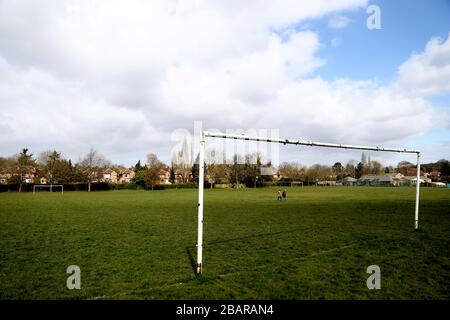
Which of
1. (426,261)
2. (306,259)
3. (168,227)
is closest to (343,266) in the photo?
(306,259)

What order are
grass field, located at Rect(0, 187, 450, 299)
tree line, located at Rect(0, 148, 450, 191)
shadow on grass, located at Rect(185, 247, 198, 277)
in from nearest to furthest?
grass field, located at Rect(0, 187, 450, 299), shadow on grass, located at Rect(185, 247, 198, 277), tree line, located at Rect(0, 148, 450, 191)

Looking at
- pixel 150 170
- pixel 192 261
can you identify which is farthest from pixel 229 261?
pixel 150 170

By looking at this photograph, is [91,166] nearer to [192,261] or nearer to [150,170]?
[150,170]

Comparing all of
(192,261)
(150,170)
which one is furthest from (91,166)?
(192,261)

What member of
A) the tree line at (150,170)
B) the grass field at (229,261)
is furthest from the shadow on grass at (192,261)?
the tree line at (150,170)

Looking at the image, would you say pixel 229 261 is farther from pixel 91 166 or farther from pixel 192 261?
pixel 91 166

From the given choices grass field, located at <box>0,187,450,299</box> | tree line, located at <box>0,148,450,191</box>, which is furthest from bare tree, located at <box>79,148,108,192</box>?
grass field, located at <box>0,187,450,299</box>

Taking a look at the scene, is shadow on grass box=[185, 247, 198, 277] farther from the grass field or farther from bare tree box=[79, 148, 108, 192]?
bare tree box=[79, 148, 108, 192]

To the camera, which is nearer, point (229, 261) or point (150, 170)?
point (229, 261)

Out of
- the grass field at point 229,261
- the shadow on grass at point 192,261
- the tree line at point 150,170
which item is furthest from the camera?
the tree line at point 150,170

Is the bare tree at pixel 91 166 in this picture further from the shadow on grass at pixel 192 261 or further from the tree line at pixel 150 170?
the shadow on grass at pixel 192 261

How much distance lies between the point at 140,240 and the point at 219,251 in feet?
10.8

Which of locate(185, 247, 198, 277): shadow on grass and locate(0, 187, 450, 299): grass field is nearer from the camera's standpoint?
locate(0, 187, 450, 299): grass field
